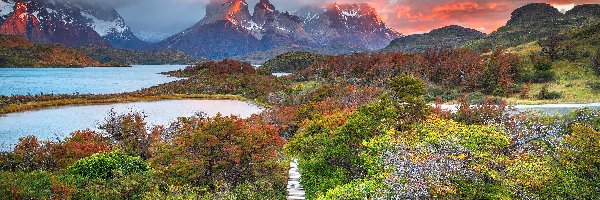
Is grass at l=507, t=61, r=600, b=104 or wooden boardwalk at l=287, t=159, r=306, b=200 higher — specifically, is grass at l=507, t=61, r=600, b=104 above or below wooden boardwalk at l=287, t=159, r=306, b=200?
above

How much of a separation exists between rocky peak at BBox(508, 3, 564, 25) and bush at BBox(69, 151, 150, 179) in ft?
530

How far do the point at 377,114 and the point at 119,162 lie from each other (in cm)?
1074

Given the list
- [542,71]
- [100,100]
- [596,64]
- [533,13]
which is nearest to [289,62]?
[533,13]

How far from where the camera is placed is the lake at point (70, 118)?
37.1m

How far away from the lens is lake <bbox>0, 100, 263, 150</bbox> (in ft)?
122

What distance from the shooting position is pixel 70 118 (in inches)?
1881

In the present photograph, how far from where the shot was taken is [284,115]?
→ 3269 centimetres

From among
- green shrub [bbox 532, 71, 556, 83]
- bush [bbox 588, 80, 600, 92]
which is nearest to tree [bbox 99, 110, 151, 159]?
bush [bbox 588, 80, 600, 92]

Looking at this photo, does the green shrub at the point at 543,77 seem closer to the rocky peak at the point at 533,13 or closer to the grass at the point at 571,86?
the grass at the point at 571,86

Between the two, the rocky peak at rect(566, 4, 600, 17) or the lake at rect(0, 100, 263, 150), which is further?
the rocky peak at rect(566, 4, 600, 17)

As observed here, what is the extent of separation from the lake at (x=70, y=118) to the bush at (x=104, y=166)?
40.9ft

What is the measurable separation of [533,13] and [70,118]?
164 meters

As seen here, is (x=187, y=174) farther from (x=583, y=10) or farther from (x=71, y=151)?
(x=583, y=10)

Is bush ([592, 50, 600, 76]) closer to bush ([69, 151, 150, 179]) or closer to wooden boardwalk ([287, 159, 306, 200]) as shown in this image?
wooden boardwalk ([287, 159, 306, 200])
